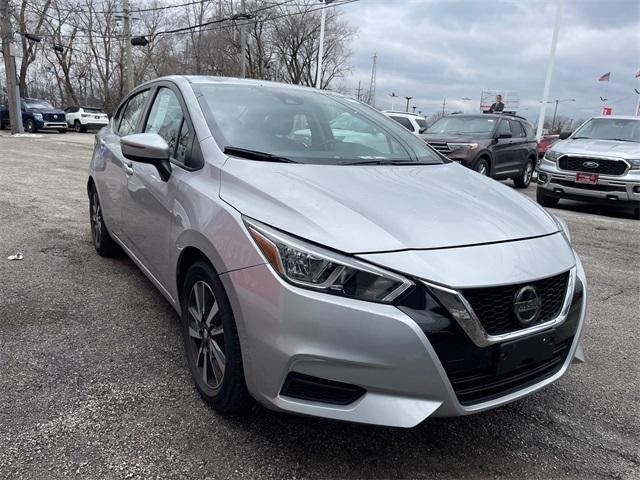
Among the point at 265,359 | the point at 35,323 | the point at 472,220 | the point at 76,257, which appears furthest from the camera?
the point at 76,257

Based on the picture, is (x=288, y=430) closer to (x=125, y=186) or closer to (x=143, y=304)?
(x=143, y=304)

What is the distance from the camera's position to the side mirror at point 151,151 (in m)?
2.67

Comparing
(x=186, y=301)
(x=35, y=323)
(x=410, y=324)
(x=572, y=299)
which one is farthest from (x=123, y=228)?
(x=572, y=299)

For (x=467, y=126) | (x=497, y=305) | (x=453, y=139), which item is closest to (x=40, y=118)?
(x=467, y=126)

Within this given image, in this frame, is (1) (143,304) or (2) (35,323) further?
(1) (143,304)

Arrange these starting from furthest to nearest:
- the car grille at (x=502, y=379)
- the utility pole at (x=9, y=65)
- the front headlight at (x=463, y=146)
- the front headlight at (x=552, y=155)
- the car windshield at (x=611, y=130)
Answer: the utility pole at (x=9, y=65), the front headlight at (x=463, y=146), the car windshield at (x=611, y=130), the front headlight at (x=552, y=155), the car grille at (x=502, y=379)

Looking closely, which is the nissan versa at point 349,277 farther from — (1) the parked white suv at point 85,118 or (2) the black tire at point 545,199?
(1) the parked white suv at point 85,118

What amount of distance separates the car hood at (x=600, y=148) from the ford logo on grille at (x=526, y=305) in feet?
24.1

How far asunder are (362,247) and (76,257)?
12.2ft

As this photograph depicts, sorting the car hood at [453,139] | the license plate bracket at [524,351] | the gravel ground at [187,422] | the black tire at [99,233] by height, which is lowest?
the gravel ground at [187,422]

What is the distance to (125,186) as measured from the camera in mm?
3619

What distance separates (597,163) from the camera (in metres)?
8.23

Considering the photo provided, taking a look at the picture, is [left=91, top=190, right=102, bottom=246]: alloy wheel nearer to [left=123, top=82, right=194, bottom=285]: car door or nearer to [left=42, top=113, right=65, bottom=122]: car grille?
[left=123, top=82, right=194, bottom=285]: car door

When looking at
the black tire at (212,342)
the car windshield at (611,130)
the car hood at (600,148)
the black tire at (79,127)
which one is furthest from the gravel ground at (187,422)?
the black tire at (79,127)
